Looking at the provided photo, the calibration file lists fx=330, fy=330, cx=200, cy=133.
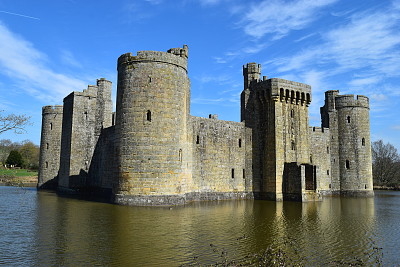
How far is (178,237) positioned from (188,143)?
43.0ft

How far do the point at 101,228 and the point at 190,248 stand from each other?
4395 millimetres

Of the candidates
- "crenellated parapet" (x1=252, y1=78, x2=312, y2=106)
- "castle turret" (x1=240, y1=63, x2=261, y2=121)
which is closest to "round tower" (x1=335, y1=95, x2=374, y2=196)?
"crenellated parapet" (x1=252, y1=78, x2=312, y2=106)

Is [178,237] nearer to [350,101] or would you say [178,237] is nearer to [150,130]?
[150,130]

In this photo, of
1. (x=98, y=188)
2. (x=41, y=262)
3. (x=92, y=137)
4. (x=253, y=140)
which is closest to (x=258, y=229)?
(x=41, y=262)

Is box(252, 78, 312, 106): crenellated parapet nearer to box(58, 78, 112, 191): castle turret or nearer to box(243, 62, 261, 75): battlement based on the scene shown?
box(243, 62, 261, 75): battlement

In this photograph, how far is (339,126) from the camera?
34500mm

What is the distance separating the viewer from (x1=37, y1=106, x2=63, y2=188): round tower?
34469 mm

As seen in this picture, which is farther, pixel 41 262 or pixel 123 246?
pixel 123 246

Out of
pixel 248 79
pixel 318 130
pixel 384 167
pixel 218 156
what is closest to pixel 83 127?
pixel 218 156

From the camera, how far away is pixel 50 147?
34.9 meters

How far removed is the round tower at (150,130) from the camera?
20.2 m

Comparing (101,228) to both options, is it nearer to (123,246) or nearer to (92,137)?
(123,246)

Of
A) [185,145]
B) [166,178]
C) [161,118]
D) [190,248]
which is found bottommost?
[190,248]

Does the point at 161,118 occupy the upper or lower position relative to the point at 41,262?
upper
